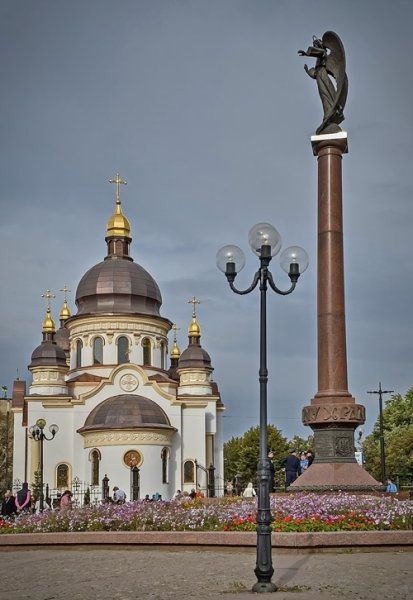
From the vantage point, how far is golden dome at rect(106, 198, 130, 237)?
204 feet

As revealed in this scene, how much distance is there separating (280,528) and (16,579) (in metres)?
4.53

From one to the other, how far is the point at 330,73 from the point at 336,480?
9304 mm

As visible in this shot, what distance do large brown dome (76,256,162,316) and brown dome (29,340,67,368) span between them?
290 centimetres

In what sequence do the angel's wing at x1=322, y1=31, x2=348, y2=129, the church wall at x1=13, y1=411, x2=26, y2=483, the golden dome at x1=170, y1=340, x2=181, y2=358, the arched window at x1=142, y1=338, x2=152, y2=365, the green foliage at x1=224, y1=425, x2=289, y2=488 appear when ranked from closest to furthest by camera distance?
the angel's wing at x1=322, y1=31, x2=348, y2=129
the church wall at x1=13, y1=411, x2=26, y2=483
the arched window at x1=142, y1=338, x2=152, y2=365
the golden dome at x1=170, y1=340, x2=181, y2=358
the green foliage at x1=224, y1=425, x2=289, y2=488

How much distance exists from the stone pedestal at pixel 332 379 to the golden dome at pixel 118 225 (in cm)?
4314

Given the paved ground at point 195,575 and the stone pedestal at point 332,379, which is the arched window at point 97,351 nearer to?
the stone pedestal at point 332,379

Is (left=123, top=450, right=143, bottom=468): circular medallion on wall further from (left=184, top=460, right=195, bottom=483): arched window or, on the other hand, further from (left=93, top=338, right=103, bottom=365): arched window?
(left=93, top=338, right=103, bottom=365): arched window

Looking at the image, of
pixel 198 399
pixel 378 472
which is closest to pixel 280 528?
pixel 198 399

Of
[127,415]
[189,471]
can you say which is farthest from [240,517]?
[189,471]

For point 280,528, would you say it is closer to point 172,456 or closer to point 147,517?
point 147,517

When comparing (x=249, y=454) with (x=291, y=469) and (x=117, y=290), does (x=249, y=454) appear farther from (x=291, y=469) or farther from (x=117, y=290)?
(x=291, y=469)

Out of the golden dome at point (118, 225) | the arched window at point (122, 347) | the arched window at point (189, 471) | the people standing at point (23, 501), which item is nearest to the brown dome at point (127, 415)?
the arched window at point (189, 471)

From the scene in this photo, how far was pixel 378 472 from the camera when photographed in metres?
65.6

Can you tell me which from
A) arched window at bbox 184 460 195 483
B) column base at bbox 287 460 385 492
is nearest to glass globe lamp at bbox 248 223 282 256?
column base at bbox 287 460 385 492
